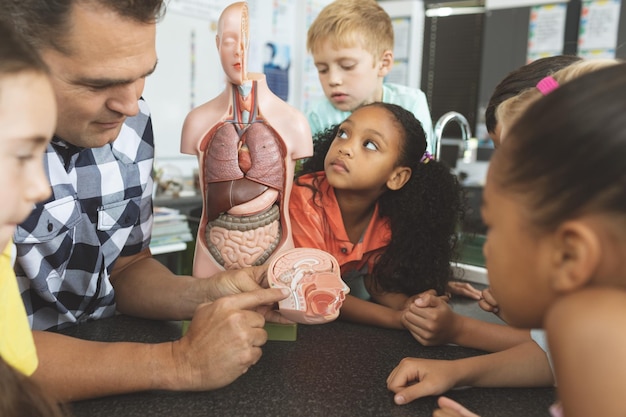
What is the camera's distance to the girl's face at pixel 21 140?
1.89 feet

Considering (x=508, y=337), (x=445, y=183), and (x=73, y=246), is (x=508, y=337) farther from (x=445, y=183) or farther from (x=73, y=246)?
(x=73, y=246)

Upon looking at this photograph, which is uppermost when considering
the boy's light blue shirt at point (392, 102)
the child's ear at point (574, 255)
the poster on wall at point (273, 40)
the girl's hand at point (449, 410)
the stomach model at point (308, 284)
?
the poster on wall at point (273, 40)

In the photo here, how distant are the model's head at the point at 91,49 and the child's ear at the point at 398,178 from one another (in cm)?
64

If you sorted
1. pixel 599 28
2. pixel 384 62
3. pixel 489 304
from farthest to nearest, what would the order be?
1. pixel 599 28
2. pixel 384 62
3. pixel 489 304

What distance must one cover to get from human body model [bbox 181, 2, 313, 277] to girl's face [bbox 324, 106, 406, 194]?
20 cm

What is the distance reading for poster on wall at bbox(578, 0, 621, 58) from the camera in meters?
3.72

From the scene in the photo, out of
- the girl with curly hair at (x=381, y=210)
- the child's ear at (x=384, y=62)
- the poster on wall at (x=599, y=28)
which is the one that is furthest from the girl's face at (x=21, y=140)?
the poster on wall at (x=599, y=28)

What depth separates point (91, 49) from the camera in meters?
0.96

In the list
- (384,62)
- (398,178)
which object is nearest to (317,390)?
(398,178)

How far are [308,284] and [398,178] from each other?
515mm

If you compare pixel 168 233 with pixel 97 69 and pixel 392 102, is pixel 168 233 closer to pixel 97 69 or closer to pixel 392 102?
pixel 392 102

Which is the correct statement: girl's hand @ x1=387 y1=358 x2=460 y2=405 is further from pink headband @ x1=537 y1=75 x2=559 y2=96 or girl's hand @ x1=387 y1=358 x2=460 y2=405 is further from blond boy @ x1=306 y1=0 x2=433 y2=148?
blond boy @ x1=306 y1=0 x2=433 y2=148

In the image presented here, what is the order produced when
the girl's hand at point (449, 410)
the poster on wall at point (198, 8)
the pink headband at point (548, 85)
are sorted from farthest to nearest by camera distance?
1. the poster on wall at point (198, 8)
2. the pink headband at point (548, 85)
3. the girl's hand at point (449, 410)

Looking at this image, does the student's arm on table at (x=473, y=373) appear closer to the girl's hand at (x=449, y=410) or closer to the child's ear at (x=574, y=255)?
the girl's hand at (x=449, y=410)
